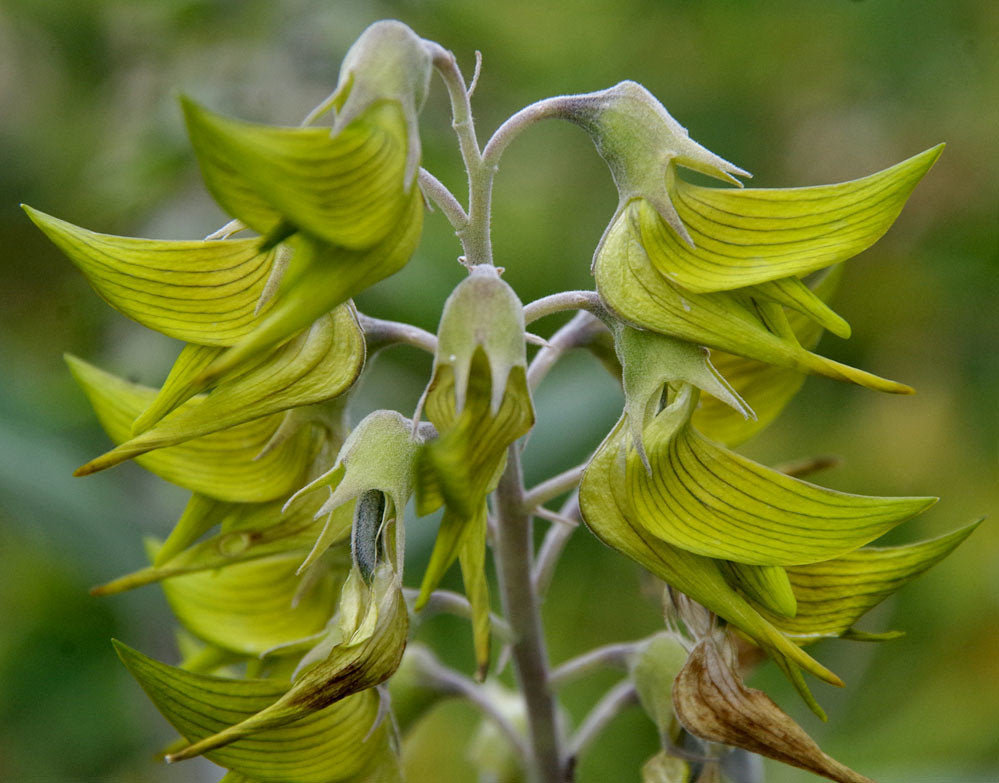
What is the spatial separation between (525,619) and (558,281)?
5.19 feet

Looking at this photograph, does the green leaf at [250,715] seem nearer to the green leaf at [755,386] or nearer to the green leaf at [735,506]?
the green leaf at [735,506]

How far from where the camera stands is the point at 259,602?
55.8 inches

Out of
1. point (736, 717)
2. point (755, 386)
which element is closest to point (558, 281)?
point (755, 386)

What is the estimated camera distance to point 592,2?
130 inches

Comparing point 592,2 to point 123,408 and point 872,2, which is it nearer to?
point 872,2

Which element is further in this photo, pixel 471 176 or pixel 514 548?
pixel 514 548

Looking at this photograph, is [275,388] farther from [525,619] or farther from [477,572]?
[525,619]

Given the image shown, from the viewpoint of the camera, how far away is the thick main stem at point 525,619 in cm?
133

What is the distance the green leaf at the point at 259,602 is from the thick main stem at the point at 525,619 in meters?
0.21

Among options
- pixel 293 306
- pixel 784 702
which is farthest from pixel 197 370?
pixel 784 702

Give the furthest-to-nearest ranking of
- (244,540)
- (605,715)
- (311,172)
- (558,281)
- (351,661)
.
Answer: (558,281) < (605,715) < (244,540) < (351,661) < (311,172)

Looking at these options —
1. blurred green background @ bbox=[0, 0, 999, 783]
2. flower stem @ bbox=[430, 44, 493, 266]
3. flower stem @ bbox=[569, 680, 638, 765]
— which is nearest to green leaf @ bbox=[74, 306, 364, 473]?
flower stem @ bbox=[430, 44, 493, 266]

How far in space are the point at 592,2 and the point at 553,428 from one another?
1.59m

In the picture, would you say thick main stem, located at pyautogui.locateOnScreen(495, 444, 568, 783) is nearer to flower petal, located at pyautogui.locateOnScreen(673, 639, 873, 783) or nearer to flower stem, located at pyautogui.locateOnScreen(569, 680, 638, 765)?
flower stem, located at pyautogui.locateOnScreen(569, 680, 638, 765)
